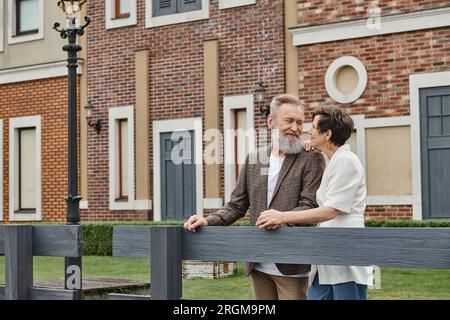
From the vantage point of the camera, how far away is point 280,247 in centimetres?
386

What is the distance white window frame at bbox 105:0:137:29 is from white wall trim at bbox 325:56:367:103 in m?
4.69

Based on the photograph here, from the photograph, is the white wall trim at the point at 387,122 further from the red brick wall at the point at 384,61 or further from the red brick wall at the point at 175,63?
the red brick wall at the point at 175,63

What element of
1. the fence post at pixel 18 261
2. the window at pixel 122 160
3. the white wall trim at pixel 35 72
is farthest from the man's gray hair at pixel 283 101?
the white wall trim at pixel 35 72

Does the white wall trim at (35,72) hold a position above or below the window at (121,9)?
below

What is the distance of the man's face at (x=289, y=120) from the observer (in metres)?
4.32

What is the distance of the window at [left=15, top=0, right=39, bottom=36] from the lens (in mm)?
18422

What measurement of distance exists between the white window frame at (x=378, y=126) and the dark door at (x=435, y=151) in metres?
0.29

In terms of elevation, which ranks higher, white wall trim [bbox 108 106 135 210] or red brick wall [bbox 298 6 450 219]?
red brick wall [bbox 298 6 450 219]

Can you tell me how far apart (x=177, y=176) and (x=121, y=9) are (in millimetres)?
3762

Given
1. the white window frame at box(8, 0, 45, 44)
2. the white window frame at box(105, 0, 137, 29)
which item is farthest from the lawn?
the white window frame at box(8, 0, 45, 44)

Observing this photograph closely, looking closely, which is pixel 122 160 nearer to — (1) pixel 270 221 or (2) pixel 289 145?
(2) pixel 289 145

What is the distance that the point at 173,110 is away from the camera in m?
16.1

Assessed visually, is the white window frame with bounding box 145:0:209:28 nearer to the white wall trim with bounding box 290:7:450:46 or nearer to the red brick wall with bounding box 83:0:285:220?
the red brick wall with bounding box 83:0:285:220
